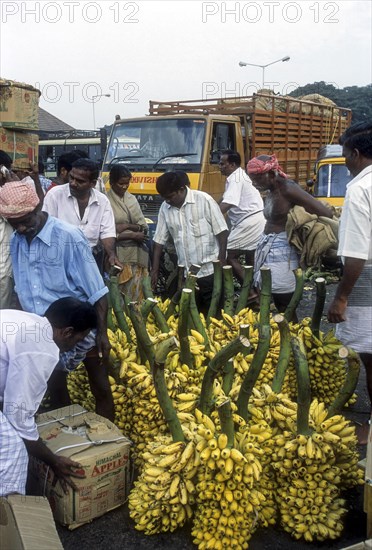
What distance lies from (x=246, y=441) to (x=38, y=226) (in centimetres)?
161

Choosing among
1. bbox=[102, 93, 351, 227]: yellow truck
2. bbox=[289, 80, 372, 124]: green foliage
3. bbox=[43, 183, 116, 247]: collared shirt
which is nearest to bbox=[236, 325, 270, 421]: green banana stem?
bbox=[43, 183, 116, 247]: collared shirt

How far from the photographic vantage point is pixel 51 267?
125 inches

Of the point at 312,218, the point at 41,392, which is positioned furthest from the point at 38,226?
the point at 312,218

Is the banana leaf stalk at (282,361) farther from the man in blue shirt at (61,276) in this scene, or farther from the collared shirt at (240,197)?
the collared shirt at (240,197)

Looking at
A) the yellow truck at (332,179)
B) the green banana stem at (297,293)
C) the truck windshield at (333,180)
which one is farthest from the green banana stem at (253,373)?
the truck windshield at (333,180)

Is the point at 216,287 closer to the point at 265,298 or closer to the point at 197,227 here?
the point at 265,298

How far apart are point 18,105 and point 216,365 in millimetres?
3871

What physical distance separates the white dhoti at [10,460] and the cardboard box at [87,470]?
0.27 meters

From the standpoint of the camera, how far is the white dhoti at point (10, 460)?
2441mm

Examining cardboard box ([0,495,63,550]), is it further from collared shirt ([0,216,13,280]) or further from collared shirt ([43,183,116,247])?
collared shirt ([43,183,116,247])

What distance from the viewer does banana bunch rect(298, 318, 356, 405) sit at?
3.59m

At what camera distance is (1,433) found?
8.05 feet

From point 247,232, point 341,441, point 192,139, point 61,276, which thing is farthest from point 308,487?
point 192,139

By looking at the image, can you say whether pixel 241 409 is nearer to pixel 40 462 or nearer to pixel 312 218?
pixel 40 462
